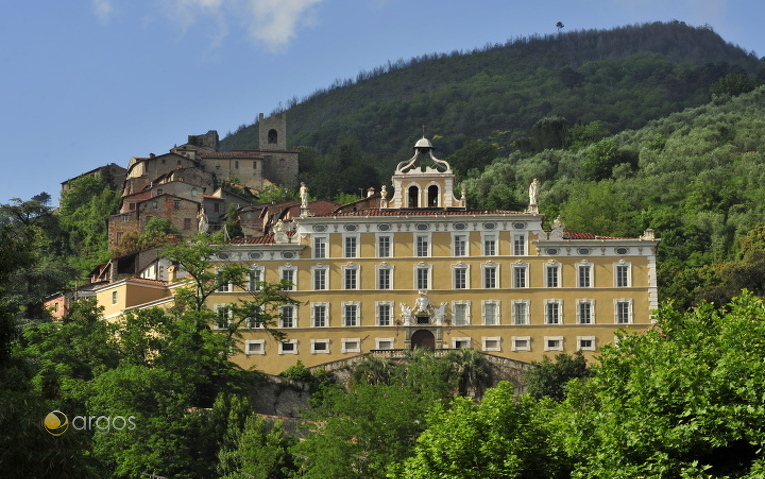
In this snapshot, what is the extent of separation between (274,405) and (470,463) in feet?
94.8

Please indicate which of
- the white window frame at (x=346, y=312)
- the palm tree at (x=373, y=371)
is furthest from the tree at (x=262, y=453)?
the white window frame at (x=346, y=312)

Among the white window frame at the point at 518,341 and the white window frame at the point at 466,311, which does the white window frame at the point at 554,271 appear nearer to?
the white window frame at the point at 518,341

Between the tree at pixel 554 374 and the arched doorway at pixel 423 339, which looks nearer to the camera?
the tree at pixel 554 374

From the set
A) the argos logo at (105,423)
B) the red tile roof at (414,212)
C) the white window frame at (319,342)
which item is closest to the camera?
the argos logo at (105,423)

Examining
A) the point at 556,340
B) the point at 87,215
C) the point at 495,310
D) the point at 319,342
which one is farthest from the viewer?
the point at 87,215

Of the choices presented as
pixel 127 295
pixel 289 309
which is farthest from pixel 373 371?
pixel 127 295

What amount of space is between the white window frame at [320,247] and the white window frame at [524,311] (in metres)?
Answer: 10.7

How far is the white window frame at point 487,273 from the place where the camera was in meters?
78.4

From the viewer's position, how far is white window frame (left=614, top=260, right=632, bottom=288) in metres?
78.1

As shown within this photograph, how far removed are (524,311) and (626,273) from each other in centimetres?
598

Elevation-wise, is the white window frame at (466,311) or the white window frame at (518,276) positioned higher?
the white window frame at (518,276)

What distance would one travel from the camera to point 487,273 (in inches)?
3091

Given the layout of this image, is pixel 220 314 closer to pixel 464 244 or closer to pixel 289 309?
pixel 289 309

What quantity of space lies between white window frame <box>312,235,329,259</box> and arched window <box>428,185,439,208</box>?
21.4 ft
